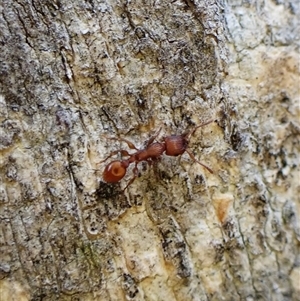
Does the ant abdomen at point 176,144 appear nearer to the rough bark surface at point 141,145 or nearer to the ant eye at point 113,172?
the rough bark surface at point 141,145

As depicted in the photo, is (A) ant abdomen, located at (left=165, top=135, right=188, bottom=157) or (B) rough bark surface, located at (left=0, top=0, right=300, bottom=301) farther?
(A) ant abdomen, located at (left=165, top=135, right=188, bottom=157)

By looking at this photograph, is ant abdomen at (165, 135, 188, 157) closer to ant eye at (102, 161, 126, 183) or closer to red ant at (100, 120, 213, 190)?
red ant at (100, 120, 213, 190)

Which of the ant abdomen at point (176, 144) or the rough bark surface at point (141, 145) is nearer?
the rough bark surface at point (141, 145)

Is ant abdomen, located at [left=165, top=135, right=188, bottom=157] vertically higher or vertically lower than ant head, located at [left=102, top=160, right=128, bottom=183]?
higher

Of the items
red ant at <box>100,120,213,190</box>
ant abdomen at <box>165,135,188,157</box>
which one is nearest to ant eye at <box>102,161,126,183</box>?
red ant at <box>100,120,213,190</box>

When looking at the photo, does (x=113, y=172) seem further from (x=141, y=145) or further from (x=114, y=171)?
(x=141, y=145)

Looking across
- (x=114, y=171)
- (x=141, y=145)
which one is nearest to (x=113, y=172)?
(x=114, y=171)

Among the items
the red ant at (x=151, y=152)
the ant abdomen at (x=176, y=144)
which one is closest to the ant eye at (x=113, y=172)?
the red ant at (x=151, y=152)
